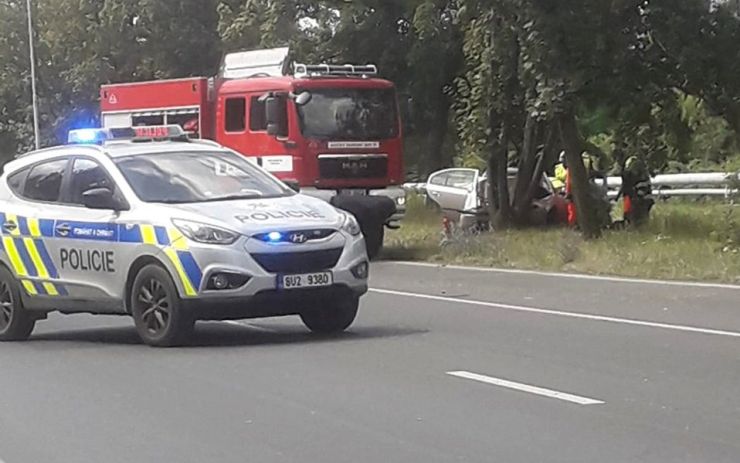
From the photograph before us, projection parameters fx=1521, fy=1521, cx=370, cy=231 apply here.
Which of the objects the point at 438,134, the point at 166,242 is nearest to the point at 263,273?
the point at 166,242

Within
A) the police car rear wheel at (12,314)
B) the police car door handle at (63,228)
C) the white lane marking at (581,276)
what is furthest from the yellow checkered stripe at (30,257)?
the white lane marking at (581,276)

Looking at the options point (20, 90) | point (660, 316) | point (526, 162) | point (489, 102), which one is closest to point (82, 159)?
point (660, 316)

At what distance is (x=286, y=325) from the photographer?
1449 cm

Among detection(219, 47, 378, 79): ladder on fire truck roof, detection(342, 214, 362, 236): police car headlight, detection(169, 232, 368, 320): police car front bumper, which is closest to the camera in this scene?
detection(169, 232, 368, 320): police car front bumper

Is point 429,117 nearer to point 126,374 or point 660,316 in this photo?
point 660,316

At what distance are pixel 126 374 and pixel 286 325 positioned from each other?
3.29 metres

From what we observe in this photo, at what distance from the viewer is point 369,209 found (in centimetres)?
2353

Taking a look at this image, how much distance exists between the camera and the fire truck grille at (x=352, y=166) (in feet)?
77.2

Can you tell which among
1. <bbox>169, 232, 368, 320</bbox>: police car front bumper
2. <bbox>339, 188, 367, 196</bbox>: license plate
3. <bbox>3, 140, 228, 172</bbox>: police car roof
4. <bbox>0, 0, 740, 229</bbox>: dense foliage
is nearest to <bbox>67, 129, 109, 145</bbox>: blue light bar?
<bbox>3, 140, 228, 172</bbox>: police car roof

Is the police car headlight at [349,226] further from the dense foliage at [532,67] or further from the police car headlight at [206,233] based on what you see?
the dense foliage at [532,67]

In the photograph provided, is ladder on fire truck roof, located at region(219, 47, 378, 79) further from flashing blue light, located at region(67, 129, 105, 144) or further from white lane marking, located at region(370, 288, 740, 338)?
flashing blue light, located at region(67, 129, 105, 144)

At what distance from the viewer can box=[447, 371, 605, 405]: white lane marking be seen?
9469 millimetres

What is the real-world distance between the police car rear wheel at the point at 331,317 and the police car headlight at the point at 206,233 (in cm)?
141

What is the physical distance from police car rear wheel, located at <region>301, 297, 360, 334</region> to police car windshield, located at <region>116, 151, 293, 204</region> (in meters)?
1.07
